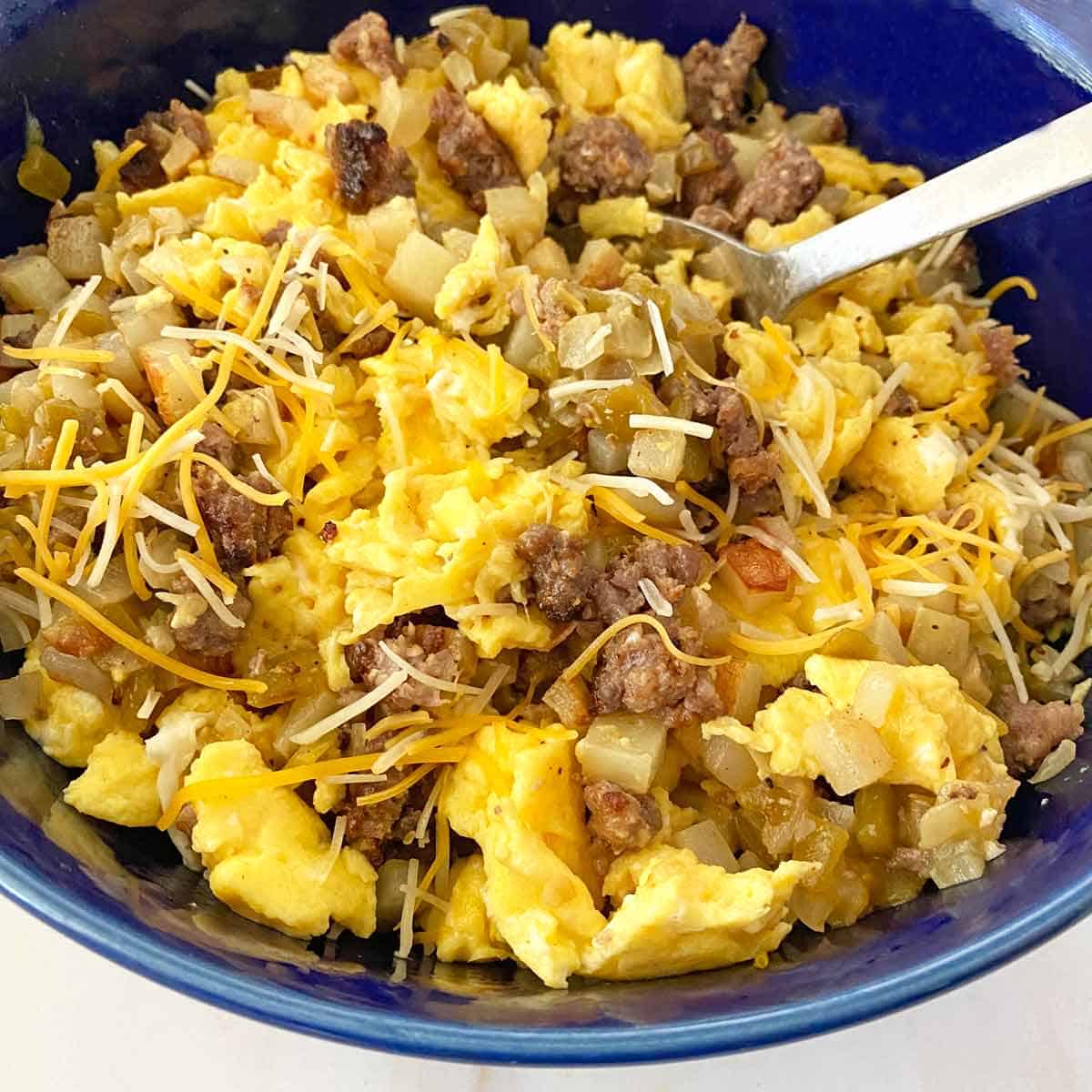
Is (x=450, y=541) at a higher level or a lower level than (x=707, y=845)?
higher

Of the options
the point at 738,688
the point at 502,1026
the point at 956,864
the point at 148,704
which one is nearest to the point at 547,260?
the point at 738,688

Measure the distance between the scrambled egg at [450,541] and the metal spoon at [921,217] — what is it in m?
0.79

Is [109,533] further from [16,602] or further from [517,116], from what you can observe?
[517,116]

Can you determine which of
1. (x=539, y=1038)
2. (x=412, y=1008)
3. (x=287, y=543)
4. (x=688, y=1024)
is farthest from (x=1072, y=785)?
(x=287, y=543)

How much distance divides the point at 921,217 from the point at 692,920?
143 centimetres

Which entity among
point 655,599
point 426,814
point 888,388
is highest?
point 888,388

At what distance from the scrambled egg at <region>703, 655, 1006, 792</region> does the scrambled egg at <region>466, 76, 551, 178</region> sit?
4.26 feet

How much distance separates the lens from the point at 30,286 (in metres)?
2.40

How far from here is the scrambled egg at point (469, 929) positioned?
78.9 inches

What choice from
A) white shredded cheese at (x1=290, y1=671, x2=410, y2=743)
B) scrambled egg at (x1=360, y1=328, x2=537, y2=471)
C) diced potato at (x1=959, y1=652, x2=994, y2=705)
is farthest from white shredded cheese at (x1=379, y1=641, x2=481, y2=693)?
diced potato at (x1=959, y1=652, x2=994, y2=705)

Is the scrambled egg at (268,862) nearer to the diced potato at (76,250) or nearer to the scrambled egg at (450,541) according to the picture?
the scrambled egg at (450,541)

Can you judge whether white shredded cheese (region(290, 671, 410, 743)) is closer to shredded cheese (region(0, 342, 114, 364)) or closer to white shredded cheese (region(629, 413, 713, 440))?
white shredded cheese (region(629, 413, 713, 440))

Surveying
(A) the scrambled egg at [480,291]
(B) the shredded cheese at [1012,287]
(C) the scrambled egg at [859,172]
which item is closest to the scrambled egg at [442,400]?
(A) the scrambled egg at [480,291]

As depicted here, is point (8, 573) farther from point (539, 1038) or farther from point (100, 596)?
point (539, 1038)
